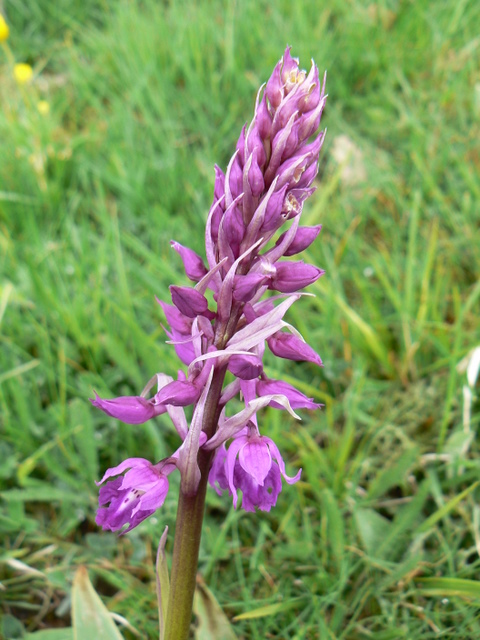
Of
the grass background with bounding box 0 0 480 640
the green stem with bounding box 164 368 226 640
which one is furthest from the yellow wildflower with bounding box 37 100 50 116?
the green stem with bounding box 164 368 226 640

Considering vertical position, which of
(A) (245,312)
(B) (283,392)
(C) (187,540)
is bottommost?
(C) (187,540)

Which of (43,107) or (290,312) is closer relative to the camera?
(290,312)

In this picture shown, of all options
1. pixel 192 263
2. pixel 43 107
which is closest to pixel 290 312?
pixel 192 263

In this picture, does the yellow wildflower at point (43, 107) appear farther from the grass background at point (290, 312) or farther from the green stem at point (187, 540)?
the green stem at point (187, 540)

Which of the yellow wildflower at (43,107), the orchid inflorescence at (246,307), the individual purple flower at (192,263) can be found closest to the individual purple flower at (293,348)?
the orchid inflorescence at (246,307)

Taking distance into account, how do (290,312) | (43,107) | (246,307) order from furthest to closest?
Answer: (43,107) → (290,312) → (246,307)

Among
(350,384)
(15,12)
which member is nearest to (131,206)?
(350,384)

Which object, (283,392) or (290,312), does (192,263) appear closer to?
(283,392)

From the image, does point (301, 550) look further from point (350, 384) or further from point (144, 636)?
point (350, 384)
